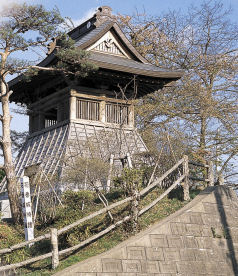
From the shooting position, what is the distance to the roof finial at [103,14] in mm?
20938

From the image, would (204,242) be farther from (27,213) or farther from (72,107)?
(72,107)

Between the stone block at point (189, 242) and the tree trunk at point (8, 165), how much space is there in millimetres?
5867

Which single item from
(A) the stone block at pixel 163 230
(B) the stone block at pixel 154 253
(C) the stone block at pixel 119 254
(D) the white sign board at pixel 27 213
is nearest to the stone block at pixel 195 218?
(A) the stone block at pixel 163 230

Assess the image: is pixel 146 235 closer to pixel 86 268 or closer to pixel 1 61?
pixel 86 268

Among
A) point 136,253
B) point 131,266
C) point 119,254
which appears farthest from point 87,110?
point 131,266

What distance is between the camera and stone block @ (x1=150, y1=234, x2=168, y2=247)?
456 inches

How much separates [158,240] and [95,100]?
881 centimetres

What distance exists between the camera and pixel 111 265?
10727mm

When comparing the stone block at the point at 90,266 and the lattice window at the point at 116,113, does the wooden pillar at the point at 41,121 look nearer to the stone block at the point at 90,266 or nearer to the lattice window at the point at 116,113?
the lattice window at the point at 116,113

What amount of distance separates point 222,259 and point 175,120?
41.9 feet

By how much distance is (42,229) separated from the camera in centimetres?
1433

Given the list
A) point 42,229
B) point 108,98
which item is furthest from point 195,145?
point 42,229

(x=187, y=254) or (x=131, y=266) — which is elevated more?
(x=187, y=254)

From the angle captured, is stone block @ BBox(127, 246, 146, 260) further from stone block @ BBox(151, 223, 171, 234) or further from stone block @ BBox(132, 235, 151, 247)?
stone block @ BBox(151, 223, 171, 234)
